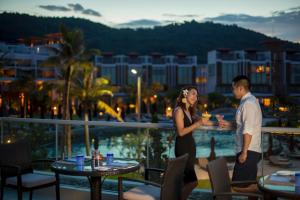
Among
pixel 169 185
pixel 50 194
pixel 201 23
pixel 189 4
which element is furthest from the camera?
pixel 189 4

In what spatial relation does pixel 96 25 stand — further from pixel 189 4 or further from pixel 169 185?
pixel 169 185

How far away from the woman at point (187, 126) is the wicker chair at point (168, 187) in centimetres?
48

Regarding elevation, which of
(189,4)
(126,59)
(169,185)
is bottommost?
(169,185)

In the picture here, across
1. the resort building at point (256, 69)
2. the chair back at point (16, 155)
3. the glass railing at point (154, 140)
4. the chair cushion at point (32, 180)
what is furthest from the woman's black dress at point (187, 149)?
the resort building at point (256, 69)

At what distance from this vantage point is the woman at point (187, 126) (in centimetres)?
439

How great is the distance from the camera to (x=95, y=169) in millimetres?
4102

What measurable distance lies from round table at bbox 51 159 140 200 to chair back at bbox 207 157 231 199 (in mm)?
962

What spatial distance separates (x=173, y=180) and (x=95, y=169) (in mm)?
806

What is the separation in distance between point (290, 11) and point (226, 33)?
53.1 ft

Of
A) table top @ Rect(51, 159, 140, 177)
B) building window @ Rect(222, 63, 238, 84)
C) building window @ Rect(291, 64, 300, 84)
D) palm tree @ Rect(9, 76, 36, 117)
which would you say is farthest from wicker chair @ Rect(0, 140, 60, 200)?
building window @ Rect(291, 64, 300, 84)

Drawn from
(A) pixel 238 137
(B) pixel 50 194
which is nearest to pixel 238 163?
(A) pixel 238 137

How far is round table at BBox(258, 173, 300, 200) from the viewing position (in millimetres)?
3121

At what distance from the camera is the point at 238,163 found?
13.3 ft

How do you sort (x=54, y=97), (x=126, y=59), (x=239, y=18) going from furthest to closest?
(x=239, y=18) < (x=126, y=59) < (x=54, y=97)
